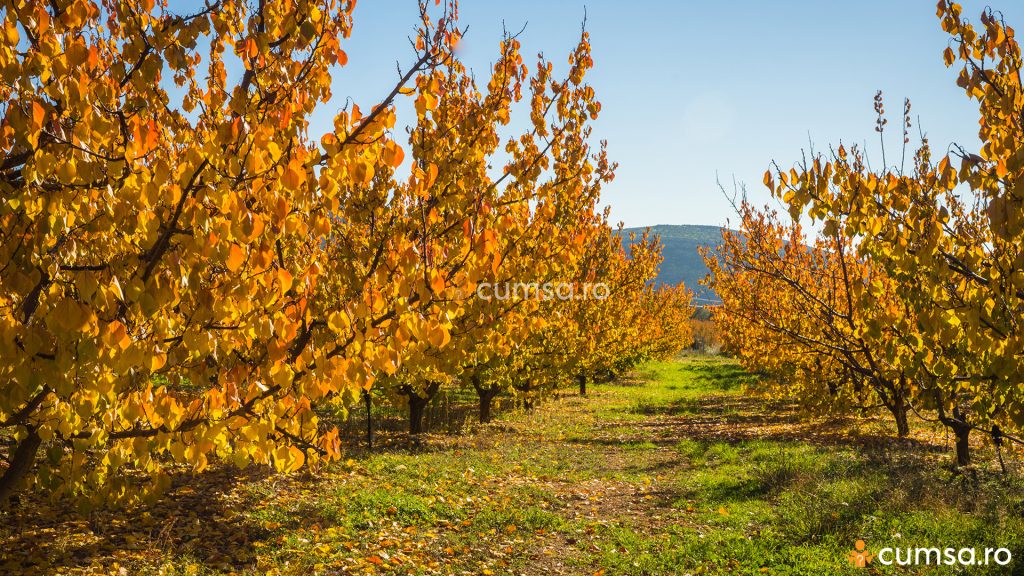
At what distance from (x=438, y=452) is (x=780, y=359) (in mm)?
7773

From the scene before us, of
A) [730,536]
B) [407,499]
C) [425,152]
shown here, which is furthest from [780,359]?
[425,152]

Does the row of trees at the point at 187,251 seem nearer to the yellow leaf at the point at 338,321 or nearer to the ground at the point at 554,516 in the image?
the yellow leaf at the point at 338,321

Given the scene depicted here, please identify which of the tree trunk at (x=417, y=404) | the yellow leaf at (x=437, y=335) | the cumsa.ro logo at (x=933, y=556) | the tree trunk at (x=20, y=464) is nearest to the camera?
the yellow leaf at (x=437, y=335)

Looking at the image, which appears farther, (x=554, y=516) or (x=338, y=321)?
(x=554, y=516)

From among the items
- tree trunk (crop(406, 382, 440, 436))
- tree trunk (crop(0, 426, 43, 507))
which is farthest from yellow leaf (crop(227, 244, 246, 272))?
tree trunk (crop(406, 382, 440, 436))

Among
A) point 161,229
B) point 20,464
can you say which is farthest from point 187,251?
point 20,464

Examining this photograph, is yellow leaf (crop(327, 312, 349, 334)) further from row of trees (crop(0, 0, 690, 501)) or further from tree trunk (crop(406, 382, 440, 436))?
tree trunk (crop(406, 382, 440, 436))

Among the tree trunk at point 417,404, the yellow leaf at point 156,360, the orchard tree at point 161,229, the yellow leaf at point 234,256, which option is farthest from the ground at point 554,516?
the yellow leaf at point 234,256

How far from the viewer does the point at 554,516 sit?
821 cm

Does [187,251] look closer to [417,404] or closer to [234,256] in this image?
[234,256]

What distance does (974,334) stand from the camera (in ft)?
12.3

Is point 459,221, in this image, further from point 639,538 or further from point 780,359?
point 780,359

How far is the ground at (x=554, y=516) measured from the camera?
627cm

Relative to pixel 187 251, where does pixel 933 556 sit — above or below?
below
